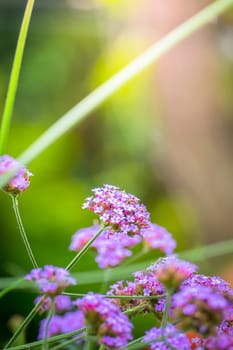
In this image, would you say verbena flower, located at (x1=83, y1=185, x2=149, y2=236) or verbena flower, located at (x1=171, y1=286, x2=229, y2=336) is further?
verbena flower, located at (x1=83, y1=185, x2=149, y2=236)

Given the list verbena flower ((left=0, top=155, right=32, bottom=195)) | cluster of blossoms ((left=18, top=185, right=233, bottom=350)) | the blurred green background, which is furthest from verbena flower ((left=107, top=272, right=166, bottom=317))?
the blurred green background

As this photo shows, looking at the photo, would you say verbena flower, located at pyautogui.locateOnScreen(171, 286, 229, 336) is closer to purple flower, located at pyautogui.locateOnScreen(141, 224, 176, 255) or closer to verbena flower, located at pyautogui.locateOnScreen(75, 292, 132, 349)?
verbena flower, located at pyautogui.locateOnScreen(75, 292, 132, 349)

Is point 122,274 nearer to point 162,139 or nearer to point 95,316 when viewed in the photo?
point 95,316

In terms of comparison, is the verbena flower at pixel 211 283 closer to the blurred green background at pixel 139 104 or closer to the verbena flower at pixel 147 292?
the verbena flower at pixel 147 292

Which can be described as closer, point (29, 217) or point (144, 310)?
point (144, 310)

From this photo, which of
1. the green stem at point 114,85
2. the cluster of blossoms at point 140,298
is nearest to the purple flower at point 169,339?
the cluster of blossoms at point 140,298

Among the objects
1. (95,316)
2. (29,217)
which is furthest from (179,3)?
(95,316)

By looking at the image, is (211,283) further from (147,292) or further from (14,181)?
(14,181)
